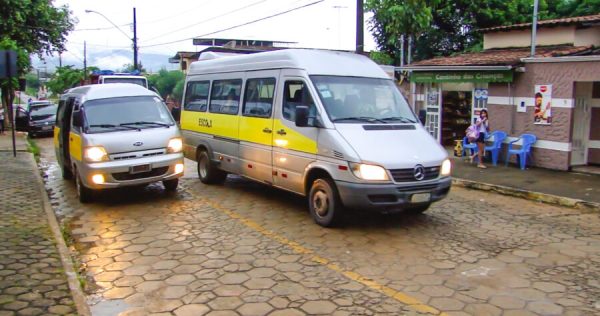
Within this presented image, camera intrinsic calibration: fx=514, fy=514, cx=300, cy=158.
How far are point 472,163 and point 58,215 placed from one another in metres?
9.86

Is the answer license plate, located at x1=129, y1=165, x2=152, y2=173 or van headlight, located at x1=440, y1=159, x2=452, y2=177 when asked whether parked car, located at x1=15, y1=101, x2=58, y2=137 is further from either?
van headlight, located at x1=440, y1=159, x2=452, y2=177

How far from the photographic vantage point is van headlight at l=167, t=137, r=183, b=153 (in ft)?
29.3

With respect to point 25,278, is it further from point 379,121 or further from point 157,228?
point 379,121

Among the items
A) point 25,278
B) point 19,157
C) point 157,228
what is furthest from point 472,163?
point 19,157

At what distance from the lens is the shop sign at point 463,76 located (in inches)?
508

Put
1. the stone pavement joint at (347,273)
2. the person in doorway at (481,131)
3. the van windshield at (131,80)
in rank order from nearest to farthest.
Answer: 1. the stone pavement joint at (347,273)
2. the person in doorway at (481,131)
3. the van windshield at (131,80)

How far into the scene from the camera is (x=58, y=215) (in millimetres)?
8172

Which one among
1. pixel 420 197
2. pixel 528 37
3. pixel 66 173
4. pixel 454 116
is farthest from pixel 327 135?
pixel 528 37

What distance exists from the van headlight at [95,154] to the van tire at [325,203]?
3480 mm

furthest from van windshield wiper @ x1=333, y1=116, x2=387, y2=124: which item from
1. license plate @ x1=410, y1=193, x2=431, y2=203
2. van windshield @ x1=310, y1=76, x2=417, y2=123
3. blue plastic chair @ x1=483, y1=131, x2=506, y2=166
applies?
blue plastic chair @ x1=483, y1=131, x2=506, y2=166

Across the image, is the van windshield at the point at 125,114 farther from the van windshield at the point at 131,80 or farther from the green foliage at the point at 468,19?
the van windshield at the point at 131,80

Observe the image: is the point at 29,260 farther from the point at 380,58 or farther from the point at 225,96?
the point at 380,58

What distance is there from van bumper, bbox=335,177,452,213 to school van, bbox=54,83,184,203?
3521 mm

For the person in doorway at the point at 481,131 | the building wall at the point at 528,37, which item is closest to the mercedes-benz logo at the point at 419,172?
the person in doorway at the point at 481,131
